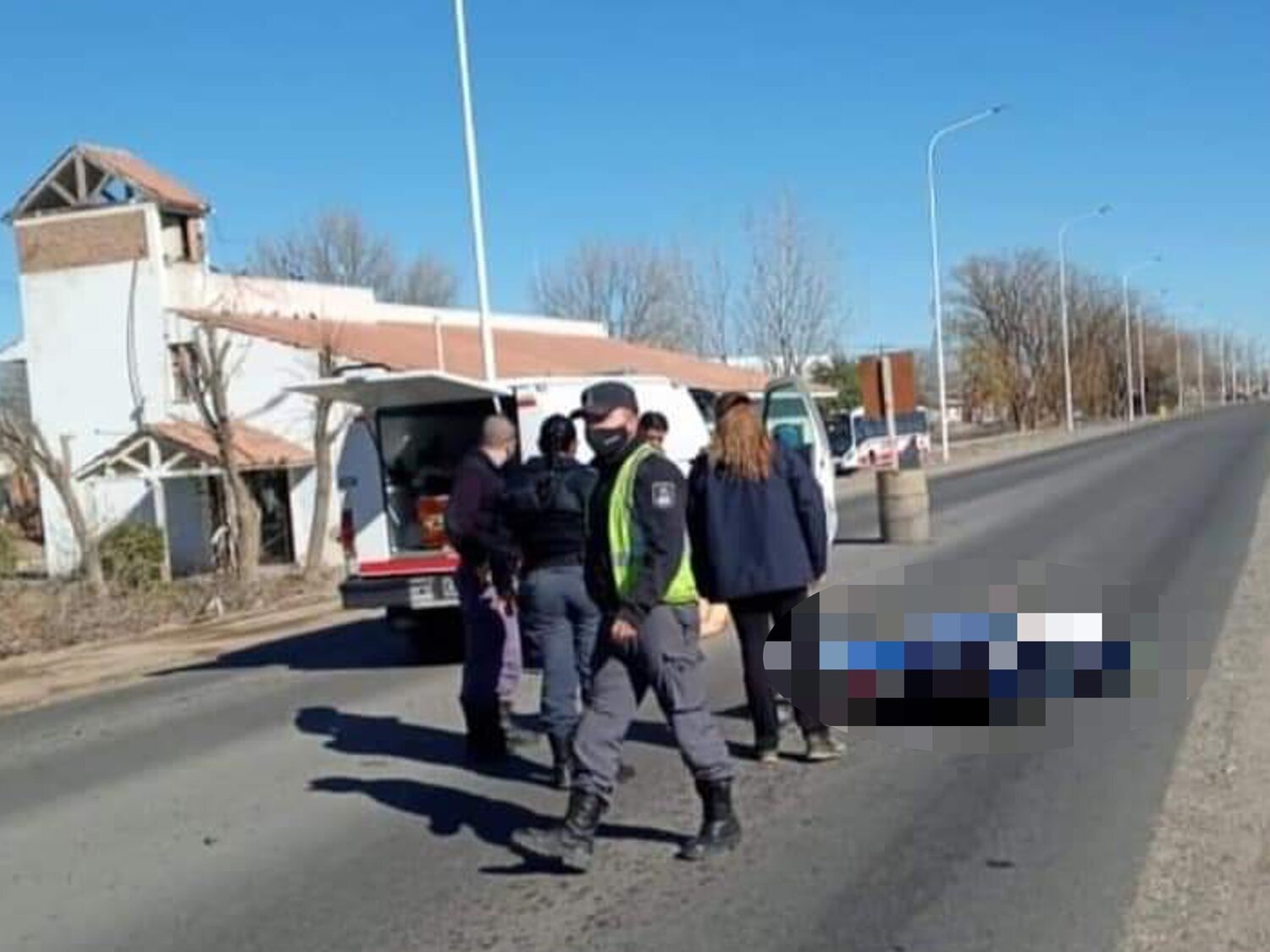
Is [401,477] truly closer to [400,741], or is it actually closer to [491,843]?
[400,741]

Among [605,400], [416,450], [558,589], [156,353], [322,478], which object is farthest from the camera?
[156,353]

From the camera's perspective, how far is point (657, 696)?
6008 mm

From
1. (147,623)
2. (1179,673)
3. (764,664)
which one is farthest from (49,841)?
(147,623)

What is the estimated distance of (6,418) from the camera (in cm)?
3142

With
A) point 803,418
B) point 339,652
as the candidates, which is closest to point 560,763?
point 339,652

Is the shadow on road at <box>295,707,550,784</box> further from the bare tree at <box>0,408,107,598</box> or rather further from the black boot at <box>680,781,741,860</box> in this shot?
the bare tree at <box>0,408,107,598</box>

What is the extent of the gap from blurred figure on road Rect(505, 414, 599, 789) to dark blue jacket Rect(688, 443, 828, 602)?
1.80 feet

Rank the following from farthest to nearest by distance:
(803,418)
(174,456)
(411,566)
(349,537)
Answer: (174,456) → (803,418) → (349,537) → (411,566)

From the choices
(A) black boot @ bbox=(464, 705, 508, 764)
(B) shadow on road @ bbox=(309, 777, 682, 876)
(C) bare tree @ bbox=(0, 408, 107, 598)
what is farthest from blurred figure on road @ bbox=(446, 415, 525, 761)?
(C) bare tree @ bbox=(0, 408, 107, 598)

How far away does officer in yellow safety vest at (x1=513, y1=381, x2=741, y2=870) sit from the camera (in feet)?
19.4

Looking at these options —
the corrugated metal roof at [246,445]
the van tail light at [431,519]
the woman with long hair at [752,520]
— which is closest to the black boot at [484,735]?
the woman with long hair at [752,520]

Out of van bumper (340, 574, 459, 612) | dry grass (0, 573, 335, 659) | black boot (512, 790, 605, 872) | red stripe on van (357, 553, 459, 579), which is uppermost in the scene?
red stripe on van (357, 553, 459, 579)

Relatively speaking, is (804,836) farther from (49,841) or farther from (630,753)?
(49,841)

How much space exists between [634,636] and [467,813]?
1.72m
